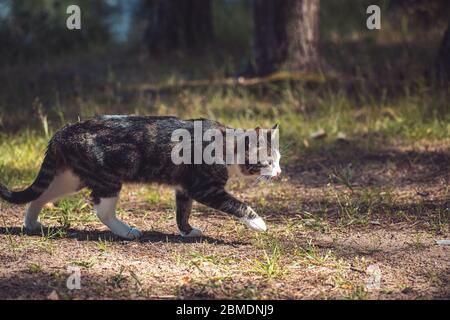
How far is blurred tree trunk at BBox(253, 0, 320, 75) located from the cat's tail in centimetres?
454

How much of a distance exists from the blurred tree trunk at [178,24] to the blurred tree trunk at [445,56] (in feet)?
11.5

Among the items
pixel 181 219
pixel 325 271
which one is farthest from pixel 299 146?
pixel 325 271

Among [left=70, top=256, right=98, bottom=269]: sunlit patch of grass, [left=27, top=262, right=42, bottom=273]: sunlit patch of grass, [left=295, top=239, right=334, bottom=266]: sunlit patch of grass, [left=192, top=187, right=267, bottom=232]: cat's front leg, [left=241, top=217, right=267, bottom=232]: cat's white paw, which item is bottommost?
[left=295, top=239, right=334, bottom=266]: sunlit patch of grass

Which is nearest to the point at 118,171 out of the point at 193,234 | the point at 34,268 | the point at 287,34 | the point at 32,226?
the point at 193,234

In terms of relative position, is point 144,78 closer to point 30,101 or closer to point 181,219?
point 30,101

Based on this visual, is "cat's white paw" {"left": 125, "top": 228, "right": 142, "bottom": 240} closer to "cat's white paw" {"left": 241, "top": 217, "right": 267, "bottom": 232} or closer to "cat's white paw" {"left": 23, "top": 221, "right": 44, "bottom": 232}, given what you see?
"cat's white paw" {"left": 23, "top": 221, "right": 44, "bottom": 232}

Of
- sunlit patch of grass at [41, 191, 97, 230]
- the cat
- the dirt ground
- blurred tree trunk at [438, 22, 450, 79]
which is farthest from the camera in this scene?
blurred tree trunk at [438, 22, 450, 79]

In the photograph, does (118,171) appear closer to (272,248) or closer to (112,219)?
(112,219)

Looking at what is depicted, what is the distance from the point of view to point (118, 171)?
207 inches

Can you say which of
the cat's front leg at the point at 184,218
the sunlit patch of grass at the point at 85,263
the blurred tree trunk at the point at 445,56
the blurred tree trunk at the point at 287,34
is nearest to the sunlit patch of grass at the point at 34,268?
the sunlit patch of grass at the point at 85,263

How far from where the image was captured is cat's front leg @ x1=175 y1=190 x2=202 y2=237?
546 cm

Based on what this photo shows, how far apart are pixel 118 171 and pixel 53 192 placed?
533mm

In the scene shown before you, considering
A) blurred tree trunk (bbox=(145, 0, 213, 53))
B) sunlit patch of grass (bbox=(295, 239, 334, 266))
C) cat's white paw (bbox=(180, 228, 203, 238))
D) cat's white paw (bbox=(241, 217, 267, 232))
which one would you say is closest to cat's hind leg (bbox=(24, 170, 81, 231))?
cat's white paw (bbox=(180, 228, 203, 238))

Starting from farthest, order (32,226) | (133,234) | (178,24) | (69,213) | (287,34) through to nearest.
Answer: (178,24) < (287,34) < (69,213) < (32,226) < (133,234)
